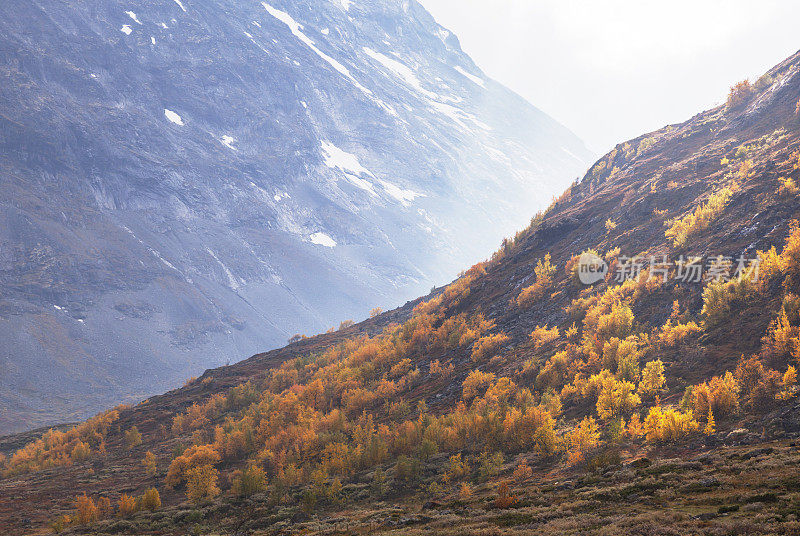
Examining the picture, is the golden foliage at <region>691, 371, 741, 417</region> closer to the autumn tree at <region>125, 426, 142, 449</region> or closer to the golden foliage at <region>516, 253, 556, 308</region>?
the golden foliage at <region>516, 253, 556, 308</region>

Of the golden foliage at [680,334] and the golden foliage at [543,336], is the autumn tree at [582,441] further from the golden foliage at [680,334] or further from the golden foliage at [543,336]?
the golden foliage at [543,336]

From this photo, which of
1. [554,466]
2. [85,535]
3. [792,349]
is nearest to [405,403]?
[554,466]

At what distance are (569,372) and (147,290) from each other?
177 metres

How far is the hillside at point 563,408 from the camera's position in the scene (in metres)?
15.7

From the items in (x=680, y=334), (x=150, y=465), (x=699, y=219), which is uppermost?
(x=699, y=219)

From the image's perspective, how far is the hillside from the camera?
15727 mm

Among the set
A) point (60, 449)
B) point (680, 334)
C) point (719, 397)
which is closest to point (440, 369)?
point (680, 334)

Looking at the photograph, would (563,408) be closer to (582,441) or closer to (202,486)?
(582,441)

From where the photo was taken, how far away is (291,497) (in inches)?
1040

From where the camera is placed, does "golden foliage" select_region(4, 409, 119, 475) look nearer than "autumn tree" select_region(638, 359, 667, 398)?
No

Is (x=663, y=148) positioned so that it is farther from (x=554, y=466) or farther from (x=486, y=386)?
(x=554, y=466)

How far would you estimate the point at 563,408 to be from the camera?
1001 inches

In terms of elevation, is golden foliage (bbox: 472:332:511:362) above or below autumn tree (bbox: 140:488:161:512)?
above

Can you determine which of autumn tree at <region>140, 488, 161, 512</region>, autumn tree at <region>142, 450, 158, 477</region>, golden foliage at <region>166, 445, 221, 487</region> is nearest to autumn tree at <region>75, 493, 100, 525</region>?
autumn tree at <region>140, 488, 161, 512</region>
